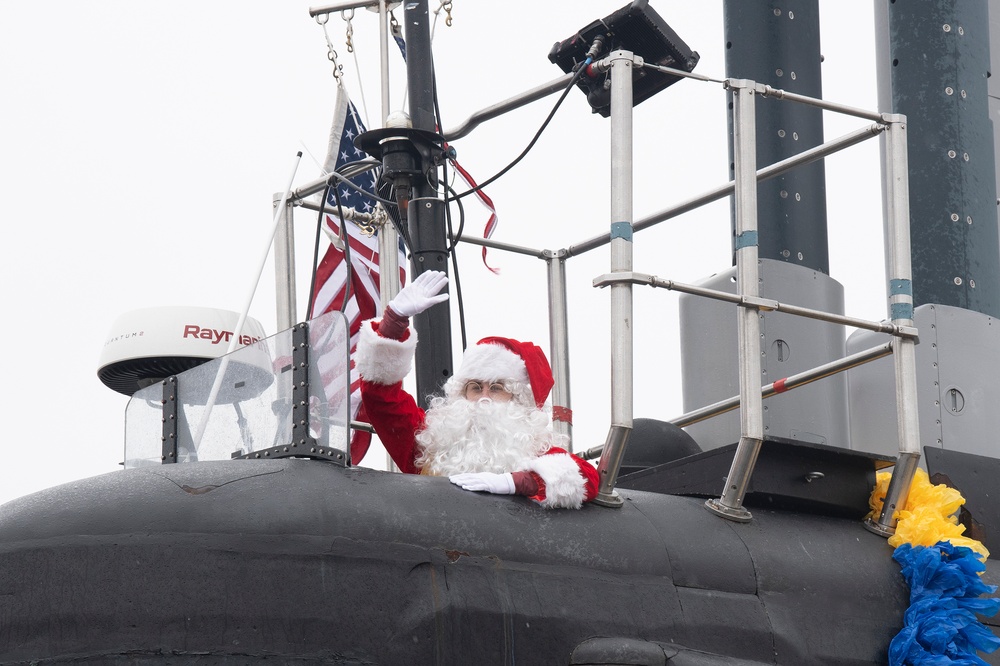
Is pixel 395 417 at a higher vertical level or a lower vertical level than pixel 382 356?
lower

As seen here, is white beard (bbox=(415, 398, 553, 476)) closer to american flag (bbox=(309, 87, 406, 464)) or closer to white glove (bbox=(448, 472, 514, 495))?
white glove (bbox=(448, 472, 514, 495))

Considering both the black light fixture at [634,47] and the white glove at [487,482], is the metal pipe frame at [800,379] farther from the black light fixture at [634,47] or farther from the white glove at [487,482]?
the black light fixture at [634,47]

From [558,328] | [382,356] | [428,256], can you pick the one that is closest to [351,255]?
[558,328]

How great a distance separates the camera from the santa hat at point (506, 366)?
5.89 m

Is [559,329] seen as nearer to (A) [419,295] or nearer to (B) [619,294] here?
(A) [419,295]

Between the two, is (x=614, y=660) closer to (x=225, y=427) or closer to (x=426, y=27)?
(x=225, y=427)

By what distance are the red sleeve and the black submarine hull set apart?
28.9 inches

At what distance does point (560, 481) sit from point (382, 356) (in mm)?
776

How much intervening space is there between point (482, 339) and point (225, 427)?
4.81 feet

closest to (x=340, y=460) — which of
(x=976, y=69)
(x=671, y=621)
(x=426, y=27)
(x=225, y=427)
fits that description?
(x=225, y=427)

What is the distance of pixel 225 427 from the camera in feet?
15.6

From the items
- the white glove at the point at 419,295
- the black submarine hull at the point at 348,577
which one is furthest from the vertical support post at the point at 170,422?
the white glove at the point at 419,295

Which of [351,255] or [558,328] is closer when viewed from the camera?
[558,328]

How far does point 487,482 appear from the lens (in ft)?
15.5
